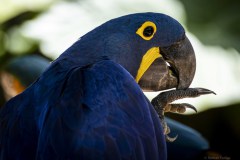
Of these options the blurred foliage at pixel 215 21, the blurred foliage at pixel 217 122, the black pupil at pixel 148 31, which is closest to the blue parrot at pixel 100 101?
the black pupil at pixel 148 31

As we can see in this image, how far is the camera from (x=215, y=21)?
3383mm

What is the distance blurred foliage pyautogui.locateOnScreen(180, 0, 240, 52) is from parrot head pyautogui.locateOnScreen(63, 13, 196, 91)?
5.41 feet

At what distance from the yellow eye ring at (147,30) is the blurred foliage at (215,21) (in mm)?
1707

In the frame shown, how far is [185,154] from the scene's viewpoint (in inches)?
84.7

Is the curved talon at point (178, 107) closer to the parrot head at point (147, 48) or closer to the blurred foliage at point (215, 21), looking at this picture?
the parrot head at point (147, 48)

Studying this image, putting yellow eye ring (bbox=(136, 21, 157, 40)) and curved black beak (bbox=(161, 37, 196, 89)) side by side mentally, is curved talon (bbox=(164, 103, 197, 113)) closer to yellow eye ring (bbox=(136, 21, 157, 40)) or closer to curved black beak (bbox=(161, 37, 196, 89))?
curved black beak (bbox=(161, 37, 196, 89))

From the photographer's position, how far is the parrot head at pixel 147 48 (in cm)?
149

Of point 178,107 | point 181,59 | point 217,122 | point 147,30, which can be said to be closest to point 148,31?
point 147,30

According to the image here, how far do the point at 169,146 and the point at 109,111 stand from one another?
3.22 ft

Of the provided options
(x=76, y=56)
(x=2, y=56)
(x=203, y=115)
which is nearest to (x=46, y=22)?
(x=2, y=56)

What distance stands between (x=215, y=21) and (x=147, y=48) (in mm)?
1935

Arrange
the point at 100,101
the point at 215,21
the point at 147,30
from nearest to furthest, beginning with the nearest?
1. the point at 100,101
2. the point at 147,30
3. the point at 215,21

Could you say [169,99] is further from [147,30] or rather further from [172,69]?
[147,30]

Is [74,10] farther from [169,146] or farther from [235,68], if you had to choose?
[169,146]
